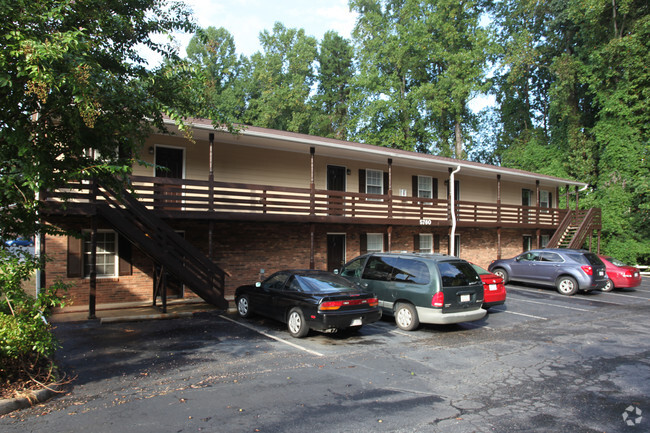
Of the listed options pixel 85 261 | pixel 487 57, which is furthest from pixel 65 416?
pixel 487 57

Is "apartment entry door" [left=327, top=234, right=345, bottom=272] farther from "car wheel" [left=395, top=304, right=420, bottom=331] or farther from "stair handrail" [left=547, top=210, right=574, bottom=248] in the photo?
"stair handrail" [left=547, top=210, right=574, bottom=248]

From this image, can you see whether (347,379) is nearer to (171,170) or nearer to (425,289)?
(425,289)

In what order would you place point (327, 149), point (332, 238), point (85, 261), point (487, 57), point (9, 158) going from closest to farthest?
1. point (9, 158)
2. point (85, 261)
3. point (327, 149)
4. point (332, 238)
5. point (487, 57)

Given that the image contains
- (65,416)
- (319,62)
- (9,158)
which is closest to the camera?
(65,416)

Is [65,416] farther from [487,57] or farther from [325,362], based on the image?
[487,57]

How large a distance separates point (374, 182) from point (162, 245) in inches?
400

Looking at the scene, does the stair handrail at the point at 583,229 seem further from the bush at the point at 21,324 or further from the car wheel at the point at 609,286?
the bush at the point at 21,324

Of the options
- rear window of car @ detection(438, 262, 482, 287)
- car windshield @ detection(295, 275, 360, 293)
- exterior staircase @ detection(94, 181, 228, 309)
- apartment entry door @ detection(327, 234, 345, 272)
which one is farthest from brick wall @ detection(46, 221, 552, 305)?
rear window of car @ detection(438, 262, 482, 287)

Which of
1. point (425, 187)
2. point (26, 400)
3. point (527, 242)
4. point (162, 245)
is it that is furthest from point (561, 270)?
point (26, 400)

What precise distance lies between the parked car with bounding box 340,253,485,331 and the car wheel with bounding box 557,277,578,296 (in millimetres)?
7957

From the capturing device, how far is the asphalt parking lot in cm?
487

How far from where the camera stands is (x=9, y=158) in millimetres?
5730

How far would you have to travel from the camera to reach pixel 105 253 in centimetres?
1263

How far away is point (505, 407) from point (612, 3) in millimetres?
31041
